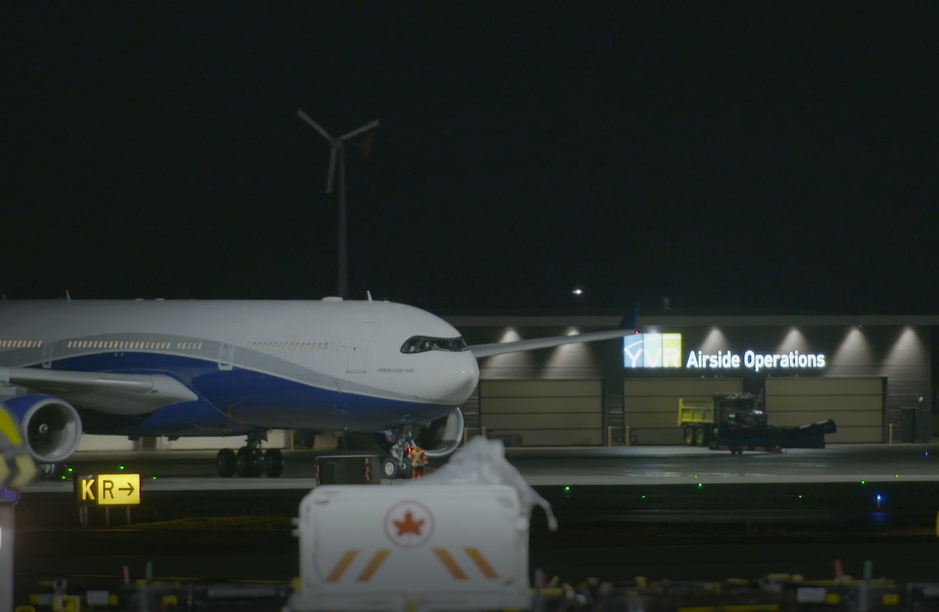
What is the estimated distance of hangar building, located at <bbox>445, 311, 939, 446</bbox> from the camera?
5909 centimetres

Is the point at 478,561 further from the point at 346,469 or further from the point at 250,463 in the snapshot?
the point at 250,463

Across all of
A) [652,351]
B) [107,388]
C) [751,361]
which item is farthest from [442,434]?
[751,361]

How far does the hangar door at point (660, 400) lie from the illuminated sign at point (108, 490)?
1500 inches

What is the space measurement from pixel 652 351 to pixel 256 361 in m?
27.7

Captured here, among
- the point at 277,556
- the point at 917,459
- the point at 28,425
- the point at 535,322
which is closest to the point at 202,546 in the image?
the point at 277,556

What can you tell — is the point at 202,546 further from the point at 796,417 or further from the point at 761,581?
the point at 796,417

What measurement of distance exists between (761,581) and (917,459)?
112ft

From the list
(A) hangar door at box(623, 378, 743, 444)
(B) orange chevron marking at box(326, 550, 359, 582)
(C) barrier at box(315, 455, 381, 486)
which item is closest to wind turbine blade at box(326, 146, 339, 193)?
(A) hangar door at box(623, 378, 743, 444)

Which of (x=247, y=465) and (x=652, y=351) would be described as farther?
(x=652, y=351)

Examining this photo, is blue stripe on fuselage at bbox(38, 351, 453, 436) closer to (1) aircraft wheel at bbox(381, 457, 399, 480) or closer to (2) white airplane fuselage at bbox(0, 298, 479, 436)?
(2) white airplane fuselage at bbox(0, 298, 479, 436)

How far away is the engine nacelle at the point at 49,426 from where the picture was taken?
31156 mm

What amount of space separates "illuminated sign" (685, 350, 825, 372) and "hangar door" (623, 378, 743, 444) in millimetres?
1349

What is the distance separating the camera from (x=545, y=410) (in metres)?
59.9

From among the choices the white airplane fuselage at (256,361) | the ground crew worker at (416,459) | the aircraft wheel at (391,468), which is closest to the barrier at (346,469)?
the aircraft wheel at (391,468)
